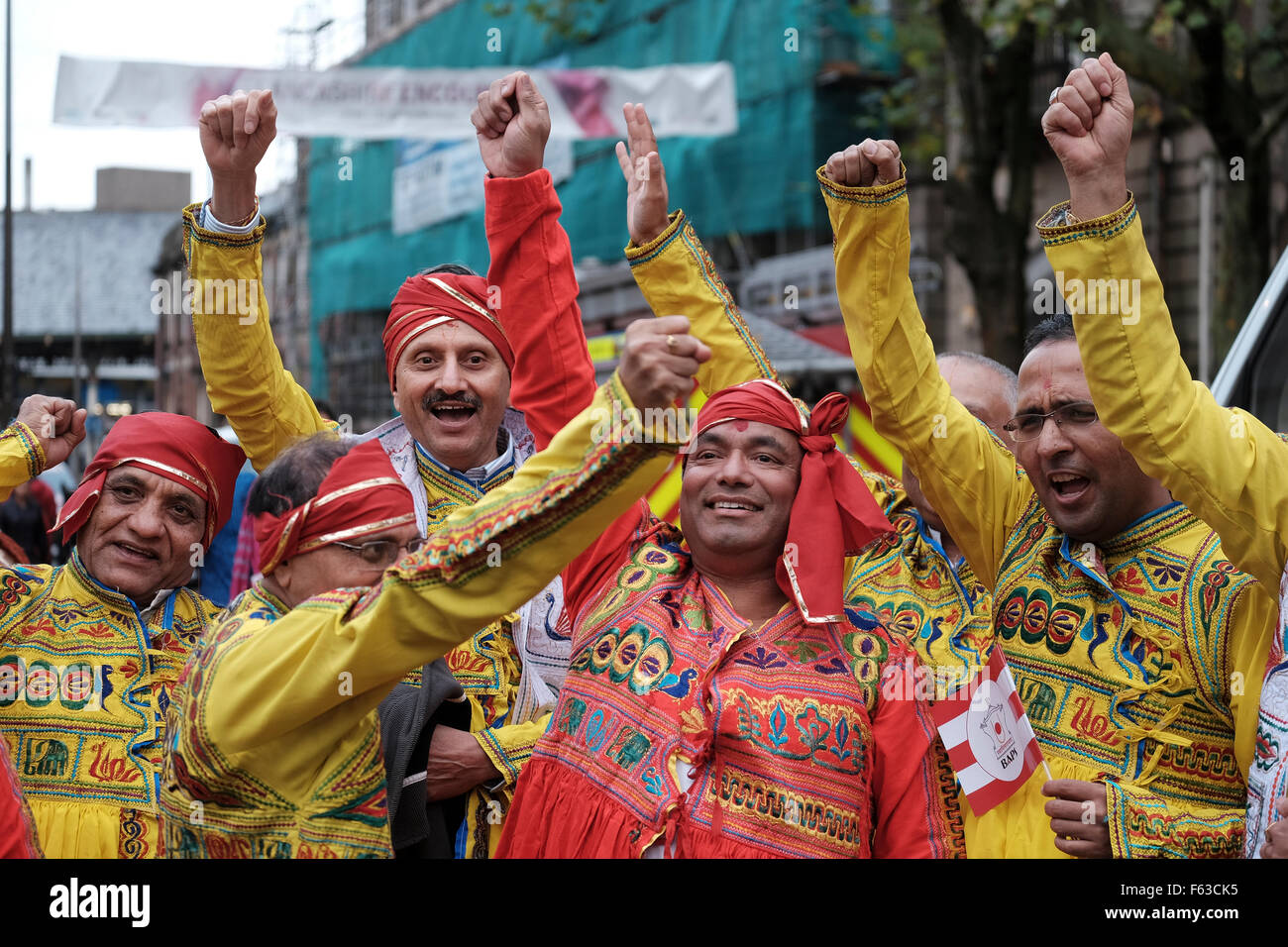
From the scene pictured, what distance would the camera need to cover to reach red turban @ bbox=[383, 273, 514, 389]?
3238mm

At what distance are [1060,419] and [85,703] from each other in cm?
213

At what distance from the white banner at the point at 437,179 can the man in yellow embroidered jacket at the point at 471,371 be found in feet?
38.6

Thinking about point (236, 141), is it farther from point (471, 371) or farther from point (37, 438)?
point (37, 438)

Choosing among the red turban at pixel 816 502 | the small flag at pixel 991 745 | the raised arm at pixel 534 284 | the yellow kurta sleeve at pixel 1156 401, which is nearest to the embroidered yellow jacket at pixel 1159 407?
the yellow kurta sleeve at pixel 1156 401

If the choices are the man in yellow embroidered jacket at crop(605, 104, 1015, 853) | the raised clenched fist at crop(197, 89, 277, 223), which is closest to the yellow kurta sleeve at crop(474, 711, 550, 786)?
the man in yellow embroidered jacket at crop(605, 104, 1015, 853)

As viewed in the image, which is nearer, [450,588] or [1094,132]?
[450,588]

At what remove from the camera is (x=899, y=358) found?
2.82m

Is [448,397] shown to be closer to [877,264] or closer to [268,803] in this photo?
[877,264]

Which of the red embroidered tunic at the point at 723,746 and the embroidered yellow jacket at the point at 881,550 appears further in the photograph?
the embroidered yellow jacket at the point at 881,550

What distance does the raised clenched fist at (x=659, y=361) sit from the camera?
5.96 ft

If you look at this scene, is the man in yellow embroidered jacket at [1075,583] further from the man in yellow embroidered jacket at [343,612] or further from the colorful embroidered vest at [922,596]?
the man in yellow embroidered jacket at [343,612]

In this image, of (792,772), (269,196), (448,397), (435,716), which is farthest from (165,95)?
(269,196)

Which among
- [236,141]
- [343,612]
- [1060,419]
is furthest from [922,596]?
[236,141]

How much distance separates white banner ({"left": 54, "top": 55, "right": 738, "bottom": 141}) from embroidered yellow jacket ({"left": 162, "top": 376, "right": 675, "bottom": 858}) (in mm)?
6672
